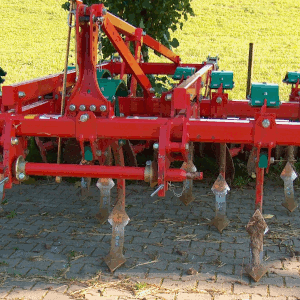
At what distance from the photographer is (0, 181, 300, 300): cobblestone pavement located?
3375mm

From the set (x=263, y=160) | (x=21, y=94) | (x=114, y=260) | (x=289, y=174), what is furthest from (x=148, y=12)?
(x=114, y=260)

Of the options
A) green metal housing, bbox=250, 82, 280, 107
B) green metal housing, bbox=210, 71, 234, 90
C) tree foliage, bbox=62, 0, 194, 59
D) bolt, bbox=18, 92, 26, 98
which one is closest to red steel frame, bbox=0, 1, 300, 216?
Answer: bolt, bbox=18, 92, 26, 98

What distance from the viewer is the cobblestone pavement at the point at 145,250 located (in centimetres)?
338

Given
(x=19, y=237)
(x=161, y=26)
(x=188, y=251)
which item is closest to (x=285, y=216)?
(x=188, y=251)

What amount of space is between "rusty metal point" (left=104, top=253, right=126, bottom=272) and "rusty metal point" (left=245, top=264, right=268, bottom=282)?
0.90 meters

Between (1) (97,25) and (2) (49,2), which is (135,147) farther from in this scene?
(2) (49,2)

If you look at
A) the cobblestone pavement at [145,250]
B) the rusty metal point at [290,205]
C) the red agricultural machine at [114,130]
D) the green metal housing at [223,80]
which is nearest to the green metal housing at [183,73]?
the green metal housing at [223,80]

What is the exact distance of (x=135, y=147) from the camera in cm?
563

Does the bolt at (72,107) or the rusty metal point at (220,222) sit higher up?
the bolt at (72,107)

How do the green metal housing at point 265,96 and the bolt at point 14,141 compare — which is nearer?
the bolt at point 14,141

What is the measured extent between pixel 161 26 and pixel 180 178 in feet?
14.7

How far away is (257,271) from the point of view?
3.52m

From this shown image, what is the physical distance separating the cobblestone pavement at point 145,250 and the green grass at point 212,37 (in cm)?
724

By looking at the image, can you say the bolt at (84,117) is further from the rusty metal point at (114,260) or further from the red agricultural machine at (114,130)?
the rusty metal point at (114,260)
